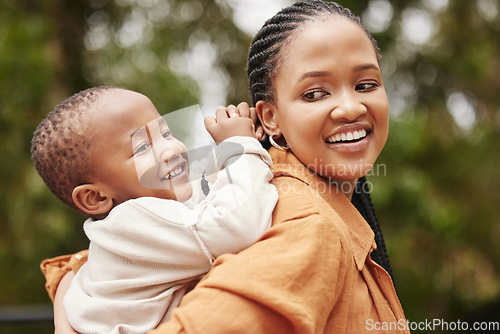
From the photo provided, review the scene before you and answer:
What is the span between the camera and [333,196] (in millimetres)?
1269

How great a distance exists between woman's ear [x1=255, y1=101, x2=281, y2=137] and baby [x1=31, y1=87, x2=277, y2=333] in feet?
0.10

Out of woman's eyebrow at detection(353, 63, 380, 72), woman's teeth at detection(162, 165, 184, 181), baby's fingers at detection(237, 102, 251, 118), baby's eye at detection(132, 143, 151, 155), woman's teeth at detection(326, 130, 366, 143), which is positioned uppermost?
woman's eyebrow at detection(353, 63, 380, 72)

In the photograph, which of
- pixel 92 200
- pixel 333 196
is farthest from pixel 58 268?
pixel 333 196

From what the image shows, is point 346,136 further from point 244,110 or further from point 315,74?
point 244,110

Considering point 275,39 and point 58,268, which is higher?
point 275,39

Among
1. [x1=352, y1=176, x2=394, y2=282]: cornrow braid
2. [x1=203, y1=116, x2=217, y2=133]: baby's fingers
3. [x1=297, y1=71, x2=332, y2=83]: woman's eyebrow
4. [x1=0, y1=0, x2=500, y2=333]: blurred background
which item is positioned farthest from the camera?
[x1=0, y1=0, x2=500, y2=333]: blurred background

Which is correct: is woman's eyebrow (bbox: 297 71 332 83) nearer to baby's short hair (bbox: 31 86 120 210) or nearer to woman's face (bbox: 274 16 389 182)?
woman's face (bbox: 274 16 389 182)

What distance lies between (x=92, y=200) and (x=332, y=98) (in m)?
0.67

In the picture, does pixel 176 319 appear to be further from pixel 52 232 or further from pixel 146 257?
pixel 52 232

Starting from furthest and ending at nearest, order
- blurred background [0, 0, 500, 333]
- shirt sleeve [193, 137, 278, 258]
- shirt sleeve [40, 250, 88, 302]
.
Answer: blurred background [0, 0, 500, 333], shirt sleeve [40, 250, 88, 302], shirt sleeve [193, 137, 278, 258]

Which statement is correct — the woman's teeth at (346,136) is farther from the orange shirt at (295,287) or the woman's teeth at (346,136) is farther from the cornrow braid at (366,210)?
the cornrow braid at (366,210)

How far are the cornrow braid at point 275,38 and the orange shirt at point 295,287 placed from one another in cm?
30

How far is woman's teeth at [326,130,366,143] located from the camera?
120 centimetres

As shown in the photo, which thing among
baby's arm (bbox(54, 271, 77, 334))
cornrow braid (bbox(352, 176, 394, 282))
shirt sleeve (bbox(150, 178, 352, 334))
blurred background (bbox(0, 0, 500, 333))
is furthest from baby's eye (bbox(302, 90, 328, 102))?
blurred background (bbox(0, 0, 500, 333))
